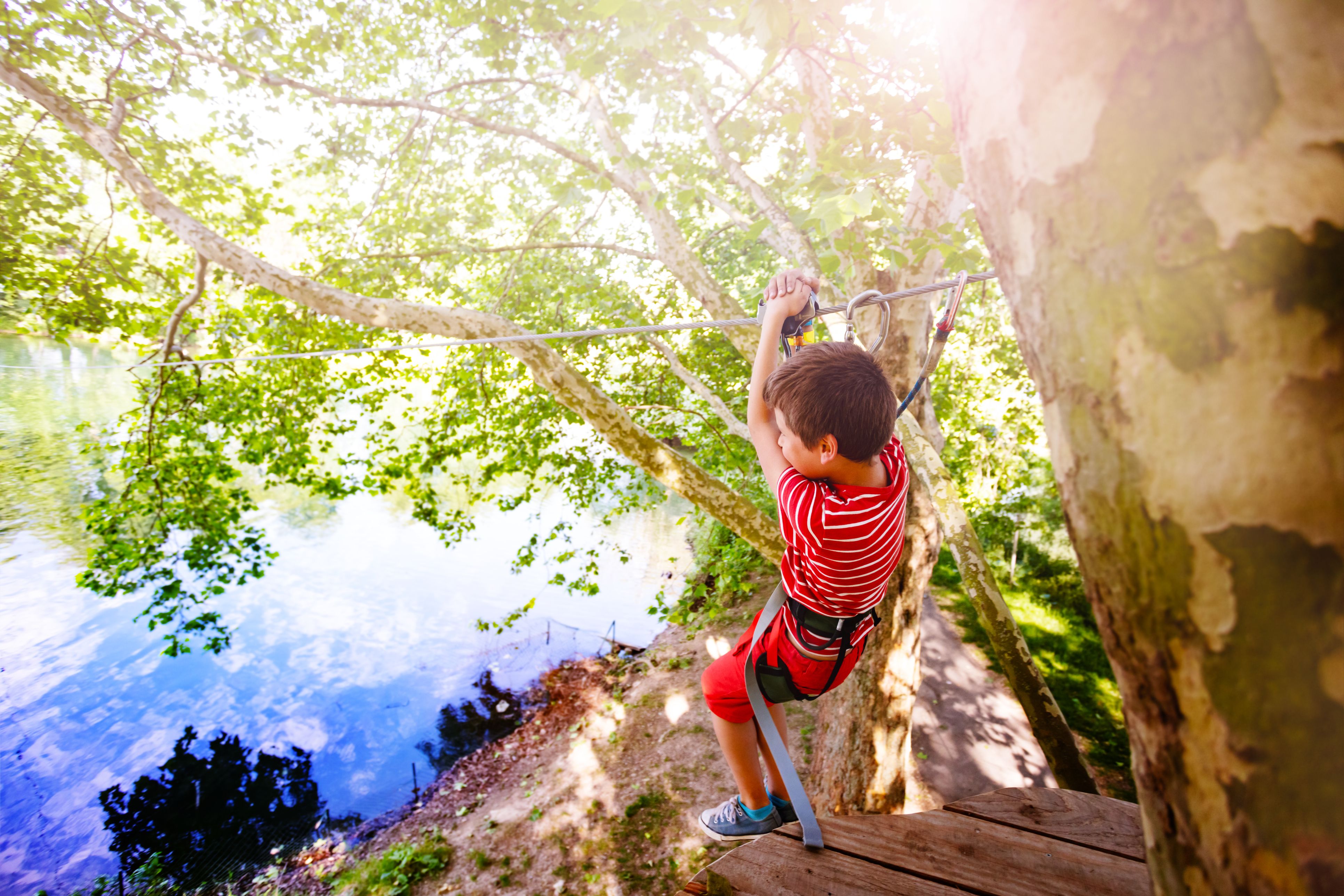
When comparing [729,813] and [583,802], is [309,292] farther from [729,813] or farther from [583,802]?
[583,802]

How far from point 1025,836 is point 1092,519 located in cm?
137

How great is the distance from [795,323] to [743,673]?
3.97 ft

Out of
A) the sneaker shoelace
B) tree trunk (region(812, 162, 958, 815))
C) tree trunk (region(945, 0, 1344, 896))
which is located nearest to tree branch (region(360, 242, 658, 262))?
tree trunk (region(812, 162, 958, 815))

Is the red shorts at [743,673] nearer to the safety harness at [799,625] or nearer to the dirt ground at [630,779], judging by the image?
the safety harness at [799,625]

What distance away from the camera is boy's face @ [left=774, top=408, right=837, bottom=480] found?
1.59 metres

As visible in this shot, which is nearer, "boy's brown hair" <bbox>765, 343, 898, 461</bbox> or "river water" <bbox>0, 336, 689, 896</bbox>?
"boy's brown hair" <bbox>765, 343, 898, 461</bbox>

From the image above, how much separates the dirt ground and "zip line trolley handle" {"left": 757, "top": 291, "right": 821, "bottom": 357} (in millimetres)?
5562

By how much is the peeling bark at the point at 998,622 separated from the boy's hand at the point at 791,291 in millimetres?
1889

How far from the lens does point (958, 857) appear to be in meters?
1.47

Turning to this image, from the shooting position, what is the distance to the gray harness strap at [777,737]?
149 centimetres

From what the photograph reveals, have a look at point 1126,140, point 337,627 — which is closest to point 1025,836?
point 1126,140

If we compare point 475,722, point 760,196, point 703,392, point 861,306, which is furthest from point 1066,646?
point 475,722

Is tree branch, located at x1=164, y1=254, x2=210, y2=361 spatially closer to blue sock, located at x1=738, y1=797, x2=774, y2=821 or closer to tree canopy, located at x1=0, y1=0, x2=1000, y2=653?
tree canopy, located at x1=0, y1=0, x2=1000, y2=653

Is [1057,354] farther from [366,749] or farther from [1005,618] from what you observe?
[366,749]
